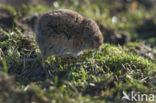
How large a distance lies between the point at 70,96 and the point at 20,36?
2383 millimetres

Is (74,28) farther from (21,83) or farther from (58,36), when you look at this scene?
(21,83)

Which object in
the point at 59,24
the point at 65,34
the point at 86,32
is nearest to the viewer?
the point at 59,24

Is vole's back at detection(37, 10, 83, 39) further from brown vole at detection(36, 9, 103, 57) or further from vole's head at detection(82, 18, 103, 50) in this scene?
vole's head at detection(82, 18, 103, 50)

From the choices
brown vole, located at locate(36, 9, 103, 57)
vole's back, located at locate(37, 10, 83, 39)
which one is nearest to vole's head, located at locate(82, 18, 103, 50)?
brown vole, located at locate(36, 9, 103, 57)

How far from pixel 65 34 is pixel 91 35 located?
2.33ft

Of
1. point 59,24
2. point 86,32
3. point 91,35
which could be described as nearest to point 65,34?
point 59,24

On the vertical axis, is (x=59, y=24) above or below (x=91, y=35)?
above

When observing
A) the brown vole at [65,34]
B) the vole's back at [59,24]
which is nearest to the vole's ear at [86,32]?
the brown vole at [65,34]

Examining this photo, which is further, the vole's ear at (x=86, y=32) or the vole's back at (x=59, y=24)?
the vole's ear at (x=86, y=32)

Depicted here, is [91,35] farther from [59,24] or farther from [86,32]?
[59,24]

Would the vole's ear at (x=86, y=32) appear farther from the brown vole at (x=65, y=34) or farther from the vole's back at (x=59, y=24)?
the vole's back at (x=59, y=24)

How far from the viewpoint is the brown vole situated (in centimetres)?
475

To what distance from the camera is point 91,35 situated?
17.4ft

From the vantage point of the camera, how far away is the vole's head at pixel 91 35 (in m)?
5.24
